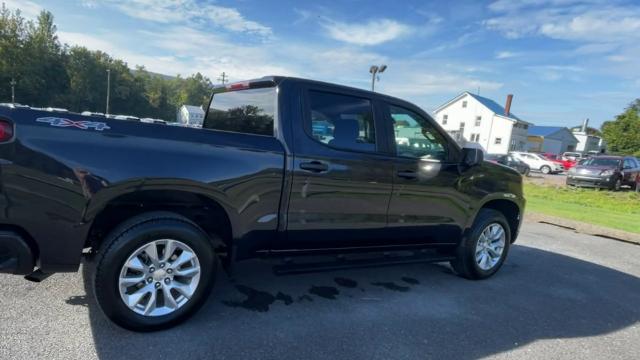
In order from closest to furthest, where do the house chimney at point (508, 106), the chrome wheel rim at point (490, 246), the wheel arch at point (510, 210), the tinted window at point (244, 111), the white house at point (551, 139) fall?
the tinted window at point (244, 111) < the chrome wheel rim at point (490, 246) < the wheel arch at point (510, 210) < the house chimney at point (508, 106) < the white house at point (551, 139)

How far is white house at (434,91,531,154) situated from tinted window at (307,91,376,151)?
161 ft

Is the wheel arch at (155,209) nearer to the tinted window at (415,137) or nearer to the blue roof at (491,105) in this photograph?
the tinted window at (415,137)

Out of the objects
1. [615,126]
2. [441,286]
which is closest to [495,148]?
[615,126]

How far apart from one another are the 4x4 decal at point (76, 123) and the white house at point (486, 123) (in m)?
51.0

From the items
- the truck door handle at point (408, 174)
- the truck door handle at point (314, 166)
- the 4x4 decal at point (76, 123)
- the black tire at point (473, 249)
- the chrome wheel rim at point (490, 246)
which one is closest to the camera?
the 4x4 decal at point (76, 123)

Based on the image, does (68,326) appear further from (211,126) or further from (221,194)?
(211,126)

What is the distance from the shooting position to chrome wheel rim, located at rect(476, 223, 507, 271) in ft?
15.4

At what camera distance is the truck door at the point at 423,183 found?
395cm

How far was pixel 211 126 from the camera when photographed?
4.38m

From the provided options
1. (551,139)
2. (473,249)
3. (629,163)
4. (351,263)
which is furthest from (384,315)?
(551,139)

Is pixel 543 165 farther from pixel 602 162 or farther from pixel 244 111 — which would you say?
pixel 244 111

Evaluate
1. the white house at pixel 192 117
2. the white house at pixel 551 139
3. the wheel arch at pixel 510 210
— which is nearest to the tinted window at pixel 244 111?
the white house at pixel 192 117

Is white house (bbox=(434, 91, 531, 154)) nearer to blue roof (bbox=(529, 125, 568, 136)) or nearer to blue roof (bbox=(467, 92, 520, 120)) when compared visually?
blue roof (bbox=(467, 92, 520, 120))

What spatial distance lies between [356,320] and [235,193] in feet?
4.93
